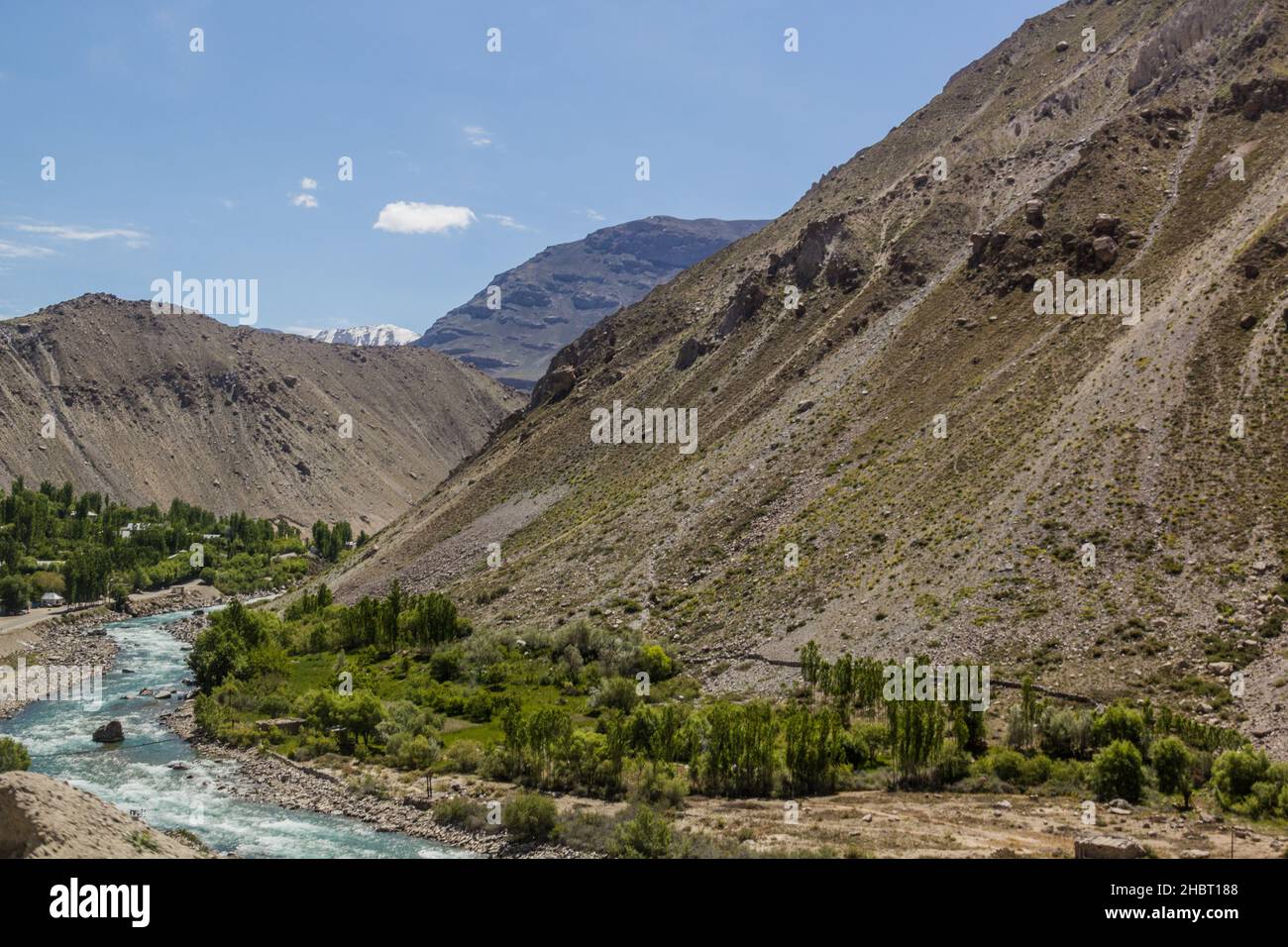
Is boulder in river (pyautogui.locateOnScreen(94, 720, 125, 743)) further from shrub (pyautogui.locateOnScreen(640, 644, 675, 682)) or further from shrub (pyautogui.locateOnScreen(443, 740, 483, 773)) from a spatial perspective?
shrub (pyautogui.locateOnScreen(640, 644, 675, 682))

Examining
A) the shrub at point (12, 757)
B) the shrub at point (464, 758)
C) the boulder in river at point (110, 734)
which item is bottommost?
the boulder in river at point (110, 734)

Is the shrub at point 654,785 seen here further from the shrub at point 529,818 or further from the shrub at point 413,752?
the shrub at point 413,752

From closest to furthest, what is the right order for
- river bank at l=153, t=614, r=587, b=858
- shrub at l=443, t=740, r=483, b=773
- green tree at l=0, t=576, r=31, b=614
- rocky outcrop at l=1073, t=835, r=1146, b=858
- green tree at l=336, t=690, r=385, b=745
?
rocky outcrop at l=1073, t=835, r=1146, b=858, river bank at l=153, t=614, r=587, b=858, shrub at l=443, t=740, r=483, b=773, green tree at l=336, t=690, r=385, b=745, green tree at l=0, t=576, r=31, b=614

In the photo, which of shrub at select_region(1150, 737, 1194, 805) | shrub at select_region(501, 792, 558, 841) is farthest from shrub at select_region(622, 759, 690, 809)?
shrub at select_region(1150, 737, 1194, 805)

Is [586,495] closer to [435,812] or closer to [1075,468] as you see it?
[1075,468]

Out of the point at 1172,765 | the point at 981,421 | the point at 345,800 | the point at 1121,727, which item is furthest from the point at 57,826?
the point at 981,421

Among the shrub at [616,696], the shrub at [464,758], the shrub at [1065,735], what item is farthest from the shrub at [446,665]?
the shrub at [1065,735]
